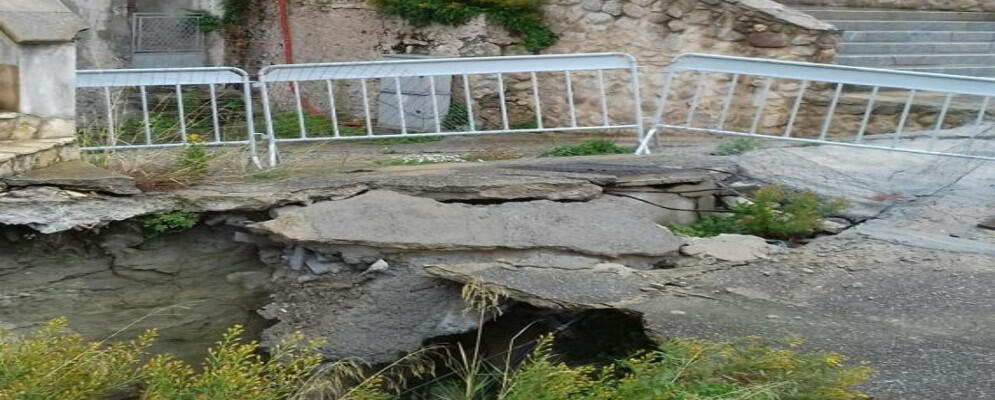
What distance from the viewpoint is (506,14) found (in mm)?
11016

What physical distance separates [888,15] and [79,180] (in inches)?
381

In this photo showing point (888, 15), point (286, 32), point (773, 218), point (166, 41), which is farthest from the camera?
point (166, 41)

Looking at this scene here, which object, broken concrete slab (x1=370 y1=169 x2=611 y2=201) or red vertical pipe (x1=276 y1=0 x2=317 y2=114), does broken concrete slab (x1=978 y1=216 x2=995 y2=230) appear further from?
red vertical pipe (x1=276 y1=0 x2=317 y2=114)

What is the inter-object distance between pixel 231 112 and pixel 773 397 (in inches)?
334

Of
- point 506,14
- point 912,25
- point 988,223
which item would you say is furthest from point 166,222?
point 912,25

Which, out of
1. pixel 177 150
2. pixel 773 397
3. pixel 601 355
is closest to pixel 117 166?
pixel 177 150

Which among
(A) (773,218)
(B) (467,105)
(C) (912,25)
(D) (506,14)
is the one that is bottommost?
(A) (773,218)

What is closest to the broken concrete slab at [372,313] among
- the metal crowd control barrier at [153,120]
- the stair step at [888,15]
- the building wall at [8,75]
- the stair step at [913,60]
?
the metal crowd control barrier at [153,120]

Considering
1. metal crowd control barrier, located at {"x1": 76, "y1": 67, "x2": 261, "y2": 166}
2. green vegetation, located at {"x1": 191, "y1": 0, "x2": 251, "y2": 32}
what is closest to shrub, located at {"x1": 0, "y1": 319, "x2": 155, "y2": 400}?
metal crowd control barrier, located at {"x1": 76, "y1": 67, "x2": 261, "y2": 166}

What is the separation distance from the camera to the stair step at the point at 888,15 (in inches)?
488

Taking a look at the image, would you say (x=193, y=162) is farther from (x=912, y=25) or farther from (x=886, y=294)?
(x=912, y=25)

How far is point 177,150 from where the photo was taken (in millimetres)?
7270

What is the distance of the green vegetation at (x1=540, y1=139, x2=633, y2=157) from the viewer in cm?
863

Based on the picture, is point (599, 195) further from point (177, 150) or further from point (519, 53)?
point (519, 53)
